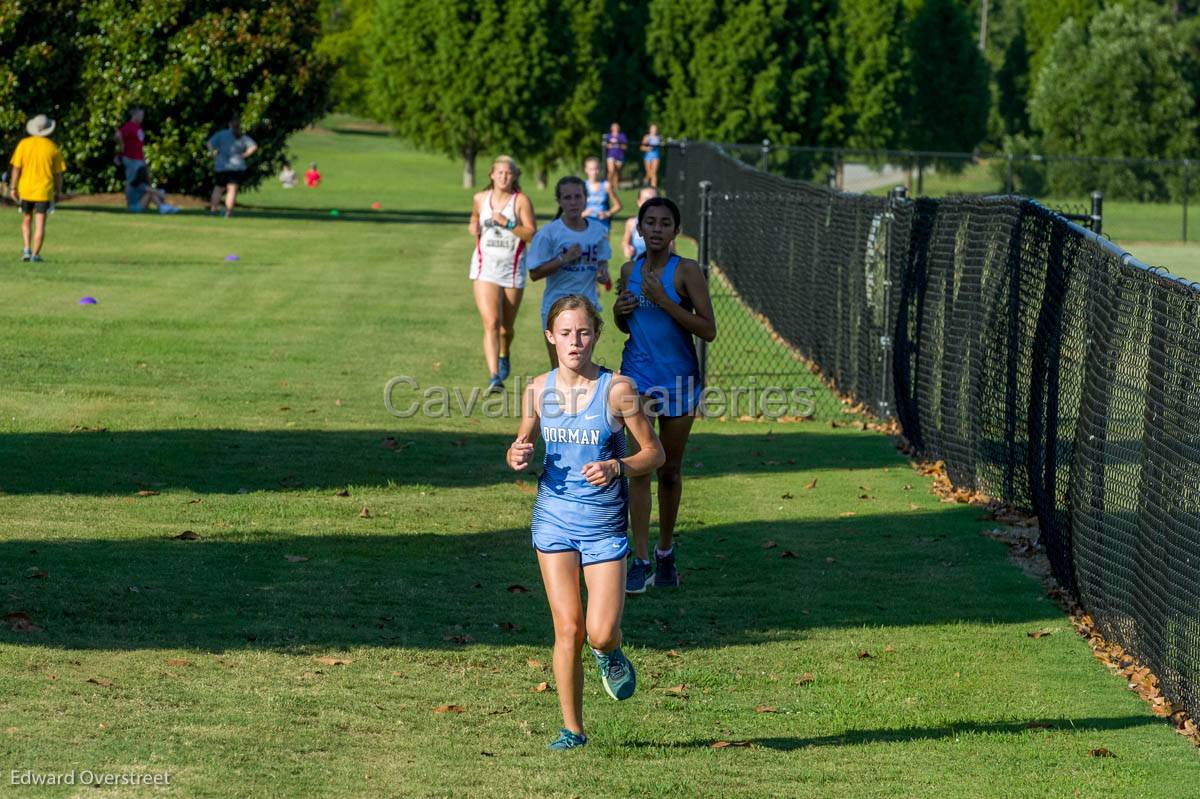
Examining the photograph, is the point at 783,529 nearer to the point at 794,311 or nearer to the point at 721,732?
the point at 721,732

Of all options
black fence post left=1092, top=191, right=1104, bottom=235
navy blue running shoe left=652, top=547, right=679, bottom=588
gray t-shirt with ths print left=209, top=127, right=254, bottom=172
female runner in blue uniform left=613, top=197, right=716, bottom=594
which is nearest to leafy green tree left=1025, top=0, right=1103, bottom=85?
gray t-shirt with ths print left=209, top=127, right=254, bottom=172

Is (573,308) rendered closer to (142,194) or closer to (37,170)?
(37,170)

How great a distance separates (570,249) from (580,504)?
630cm

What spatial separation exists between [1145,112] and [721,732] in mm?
58814

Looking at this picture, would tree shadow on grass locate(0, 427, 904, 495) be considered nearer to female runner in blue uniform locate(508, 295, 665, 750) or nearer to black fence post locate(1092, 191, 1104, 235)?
black fence post locate(1092, 191, 1104, 235)

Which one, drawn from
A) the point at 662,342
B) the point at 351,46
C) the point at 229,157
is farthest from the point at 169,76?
the point at 351,46

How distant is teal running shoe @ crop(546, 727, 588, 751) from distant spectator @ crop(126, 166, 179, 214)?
30.1 meters

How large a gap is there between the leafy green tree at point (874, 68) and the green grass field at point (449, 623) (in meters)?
43.8

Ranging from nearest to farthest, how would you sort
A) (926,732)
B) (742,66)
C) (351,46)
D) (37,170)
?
(926,732), (37,170), (742,66), (351,46)

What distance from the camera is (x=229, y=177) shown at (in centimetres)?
3588

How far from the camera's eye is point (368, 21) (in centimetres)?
8338

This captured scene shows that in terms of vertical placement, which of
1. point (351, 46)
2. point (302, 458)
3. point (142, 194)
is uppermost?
point (351, 46)

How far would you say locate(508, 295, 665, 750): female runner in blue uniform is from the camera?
6453mm

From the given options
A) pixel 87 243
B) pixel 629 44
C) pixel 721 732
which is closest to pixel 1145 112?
pixel 629 44
